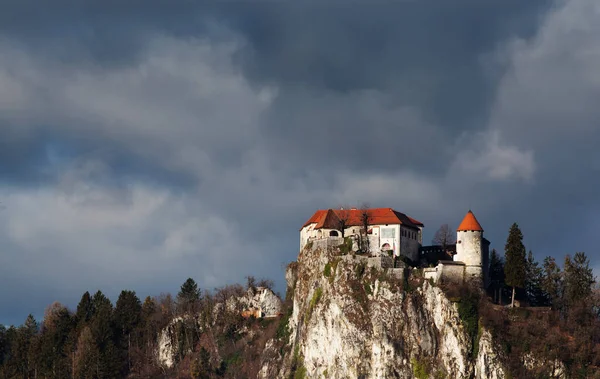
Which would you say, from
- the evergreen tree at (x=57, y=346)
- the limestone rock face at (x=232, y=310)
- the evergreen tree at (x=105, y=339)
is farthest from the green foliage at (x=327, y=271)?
the evergreen tree at (x=57, y=346)

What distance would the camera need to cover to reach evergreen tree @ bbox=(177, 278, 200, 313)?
4988 inches

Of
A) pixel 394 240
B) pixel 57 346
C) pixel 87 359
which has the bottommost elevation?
pixel 87 359

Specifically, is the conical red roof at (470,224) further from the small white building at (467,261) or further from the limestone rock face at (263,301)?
the limestone rock face at (263,301)

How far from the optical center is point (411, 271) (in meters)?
103

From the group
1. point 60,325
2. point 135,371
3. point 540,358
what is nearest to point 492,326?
point 540,358

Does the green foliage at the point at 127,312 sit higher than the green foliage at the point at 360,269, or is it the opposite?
the green foliage at the point at 360,269

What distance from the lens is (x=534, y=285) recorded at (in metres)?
105

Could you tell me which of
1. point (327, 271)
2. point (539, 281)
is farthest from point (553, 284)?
point (327, 271)

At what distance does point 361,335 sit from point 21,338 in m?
50.5

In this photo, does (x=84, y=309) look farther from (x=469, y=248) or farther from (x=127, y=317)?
(x=469, y=248)

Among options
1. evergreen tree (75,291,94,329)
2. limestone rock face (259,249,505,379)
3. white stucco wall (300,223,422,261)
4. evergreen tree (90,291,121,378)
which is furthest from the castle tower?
evergreen tree (75,291,94,329)

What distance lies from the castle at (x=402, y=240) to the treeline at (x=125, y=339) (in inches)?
597

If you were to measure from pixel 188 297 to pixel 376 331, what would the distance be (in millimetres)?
34932

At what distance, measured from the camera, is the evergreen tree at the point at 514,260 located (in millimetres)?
101312
